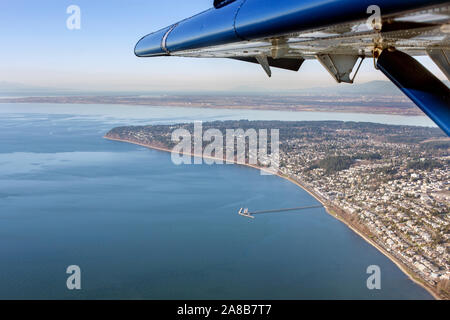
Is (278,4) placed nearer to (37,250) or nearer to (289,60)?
(289,60)

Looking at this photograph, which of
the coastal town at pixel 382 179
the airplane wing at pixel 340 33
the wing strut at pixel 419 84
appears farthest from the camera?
the coastal town at pixel 382 179

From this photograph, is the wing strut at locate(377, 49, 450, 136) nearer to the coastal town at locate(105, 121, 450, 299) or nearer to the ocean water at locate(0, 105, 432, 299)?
the ocean water at locate(0, 105, 432, 299)

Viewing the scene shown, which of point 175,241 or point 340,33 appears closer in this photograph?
point 340,33

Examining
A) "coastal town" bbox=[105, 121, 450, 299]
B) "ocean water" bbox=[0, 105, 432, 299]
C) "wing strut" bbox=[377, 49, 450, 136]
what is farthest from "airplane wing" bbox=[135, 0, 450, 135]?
"coastal town" bbox=[105, 121, 450, 299]

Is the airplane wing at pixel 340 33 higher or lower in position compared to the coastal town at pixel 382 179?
higher

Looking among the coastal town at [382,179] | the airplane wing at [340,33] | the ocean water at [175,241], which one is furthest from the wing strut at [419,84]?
the coastal town at [382,179]

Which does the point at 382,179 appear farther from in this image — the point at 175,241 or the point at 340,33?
the point at 340,33

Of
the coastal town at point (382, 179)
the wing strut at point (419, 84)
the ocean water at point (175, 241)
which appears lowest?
the ocean water at point (175, 241)

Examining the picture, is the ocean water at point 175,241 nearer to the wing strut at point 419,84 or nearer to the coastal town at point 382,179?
the coastal town at point 382,179

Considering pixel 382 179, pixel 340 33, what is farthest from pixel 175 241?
pixel 340 33
